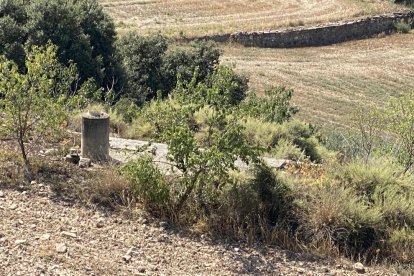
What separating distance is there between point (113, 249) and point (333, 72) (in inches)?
1132

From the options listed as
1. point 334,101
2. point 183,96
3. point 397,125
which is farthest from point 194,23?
point 183,96

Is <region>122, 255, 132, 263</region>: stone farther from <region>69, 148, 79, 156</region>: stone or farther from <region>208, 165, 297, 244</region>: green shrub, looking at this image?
<region>69, 148, 79, 156</region>: stone

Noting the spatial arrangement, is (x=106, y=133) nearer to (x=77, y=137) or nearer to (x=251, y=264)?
(x=77, y=137)

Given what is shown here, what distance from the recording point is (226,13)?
44906mm

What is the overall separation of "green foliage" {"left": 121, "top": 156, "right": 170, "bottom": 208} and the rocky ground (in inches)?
11.6

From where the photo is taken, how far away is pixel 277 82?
110 feet

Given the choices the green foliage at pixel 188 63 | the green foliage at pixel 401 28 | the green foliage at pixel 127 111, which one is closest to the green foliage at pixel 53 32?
the green foliage at pixel 188 63

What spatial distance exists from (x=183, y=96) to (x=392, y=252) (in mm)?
3404

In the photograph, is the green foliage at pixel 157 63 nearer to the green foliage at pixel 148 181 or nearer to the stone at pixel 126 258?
the green foliage at pixel 148 181

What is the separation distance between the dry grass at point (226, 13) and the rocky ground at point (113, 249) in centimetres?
2980

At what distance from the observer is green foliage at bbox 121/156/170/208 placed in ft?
29.6

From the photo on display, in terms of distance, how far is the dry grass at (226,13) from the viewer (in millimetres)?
40469

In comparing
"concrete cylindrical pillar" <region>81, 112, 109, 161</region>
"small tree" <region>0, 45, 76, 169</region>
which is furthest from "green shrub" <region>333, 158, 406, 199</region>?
"small tree" <region>0, 45, 76, 169</region>

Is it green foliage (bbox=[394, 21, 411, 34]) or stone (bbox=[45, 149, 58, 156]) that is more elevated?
stone (bbox=[45, 149, 58, 156])
